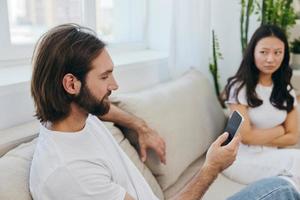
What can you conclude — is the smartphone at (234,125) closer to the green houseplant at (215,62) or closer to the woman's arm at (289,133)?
the woman's arm at (289,133)

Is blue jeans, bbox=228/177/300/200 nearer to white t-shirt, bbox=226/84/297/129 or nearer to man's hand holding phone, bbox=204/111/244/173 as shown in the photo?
man's hand holding phone, bbox=204/111/244/173

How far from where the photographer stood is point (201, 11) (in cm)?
226

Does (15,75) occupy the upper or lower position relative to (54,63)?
lower

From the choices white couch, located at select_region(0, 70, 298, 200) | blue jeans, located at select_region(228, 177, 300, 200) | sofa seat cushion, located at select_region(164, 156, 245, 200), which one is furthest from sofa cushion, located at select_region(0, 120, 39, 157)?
blue jeans, located at select_region(228, 177, 300, 200)

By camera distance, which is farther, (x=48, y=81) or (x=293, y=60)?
(x=293, y=60)

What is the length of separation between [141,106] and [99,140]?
445 millimetres

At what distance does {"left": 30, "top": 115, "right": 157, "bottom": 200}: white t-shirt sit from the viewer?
0.93m

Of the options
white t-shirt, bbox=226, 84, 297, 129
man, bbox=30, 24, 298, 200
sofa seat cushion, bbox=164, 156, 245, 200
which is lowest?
sofa seat cushion, bbox=164, 156, 245, 200

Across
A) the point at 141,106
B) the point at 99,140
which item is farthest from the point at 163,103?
the point at 99,140

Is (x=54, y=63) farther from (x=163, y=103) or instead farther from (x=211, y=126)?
(x=211, y=126)

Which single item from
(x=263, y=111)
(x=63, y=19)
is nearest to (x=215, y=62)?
(x=263, y=111)

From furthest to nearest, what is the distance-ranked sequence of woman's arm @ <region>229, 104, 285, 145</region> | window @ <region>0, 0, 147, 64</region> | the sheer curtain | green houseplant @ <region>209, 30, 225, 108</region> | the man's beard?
green houseplant @ <region>209, 30, 225, 108</region>, the sheer curtain, woman's arm @ <region>229, 104, 285, 145</region>, window @ <region>0, 0, 147, 64</region>, the man's beard

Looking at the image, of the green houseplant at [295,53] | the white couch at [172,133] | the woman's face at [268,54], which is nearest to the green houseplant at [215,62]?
the white couch at [172,133]

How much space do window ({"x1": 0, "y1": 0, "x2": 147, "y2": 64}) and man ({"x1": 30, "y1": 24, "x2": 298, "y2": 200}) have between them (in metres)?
0.63
